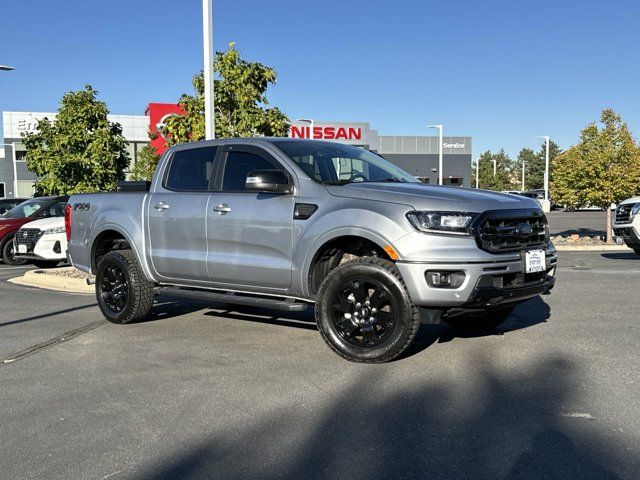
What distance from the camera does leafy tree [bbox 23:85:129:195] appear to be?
1484 cm

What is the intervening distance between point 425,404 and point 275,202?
8.17ft

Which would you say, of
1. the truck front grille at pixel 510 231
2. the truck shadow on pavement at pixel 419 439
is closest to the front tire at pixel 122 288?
the truck shadow on pavement at pixel 419 439

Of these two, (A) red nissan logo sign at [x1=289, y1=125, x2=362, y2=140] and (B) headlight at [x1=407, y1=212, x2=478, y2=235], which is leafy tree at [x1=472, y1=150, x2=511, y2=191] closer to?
(A) red nissan logo sign at [x1=289, y1=125, x2=362, y2=140]

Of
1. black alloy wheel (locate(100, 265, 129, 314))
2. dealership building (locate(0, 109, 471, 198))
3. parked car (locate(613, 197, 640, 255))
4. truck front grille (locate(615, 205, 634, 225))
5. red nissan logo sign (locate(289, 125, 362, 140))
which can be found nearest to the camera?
black alloy wheel (locate(100, 265, 129, 314))

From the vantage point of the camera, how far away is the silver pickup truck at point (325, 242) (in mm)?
5062

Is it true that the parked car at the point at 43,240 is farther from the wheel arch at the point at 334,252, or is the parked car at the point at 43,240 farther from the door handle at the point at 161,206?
the wheel arch at the point at 334,252

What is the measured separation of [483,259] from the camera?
4984mm

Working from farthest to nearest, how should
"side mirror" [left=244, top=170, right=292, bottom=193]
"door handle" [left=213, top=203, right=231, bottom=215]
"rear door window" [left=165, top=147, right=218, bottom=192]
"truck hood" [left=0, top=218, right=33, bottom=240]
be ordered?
1. "truck hood" [left=0, top=218, right=33, bottom=240]
2. "rear door window" [left=165, top=147, right=218, bottom=192]
3. "door handle" [left=213, top=203, right=231, bottom=215]
4. "side mirror" [left=244, top=170, right=292, bottom=193]

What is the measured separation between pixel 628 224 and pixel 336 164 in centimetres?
963

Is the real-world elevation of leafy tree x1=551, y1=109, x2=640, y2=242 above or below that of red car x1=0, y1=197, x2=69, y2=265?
above

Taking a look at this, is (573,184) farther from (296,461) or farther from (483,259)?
(296,461)

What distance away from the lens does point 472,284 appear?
496cm

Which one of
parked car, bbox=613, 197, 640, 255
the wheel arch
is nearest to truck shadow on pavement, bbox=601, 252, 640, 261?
parked car, bbox=613, 197, 640, 255

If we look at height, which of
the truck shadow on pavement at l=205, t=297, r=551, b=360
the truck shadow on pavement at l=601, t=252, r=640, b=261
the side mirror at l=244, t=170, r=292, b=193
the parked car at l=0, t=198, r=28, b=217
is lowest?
the truck shadow on pavement at l=601, t=252, r=640, b=261
